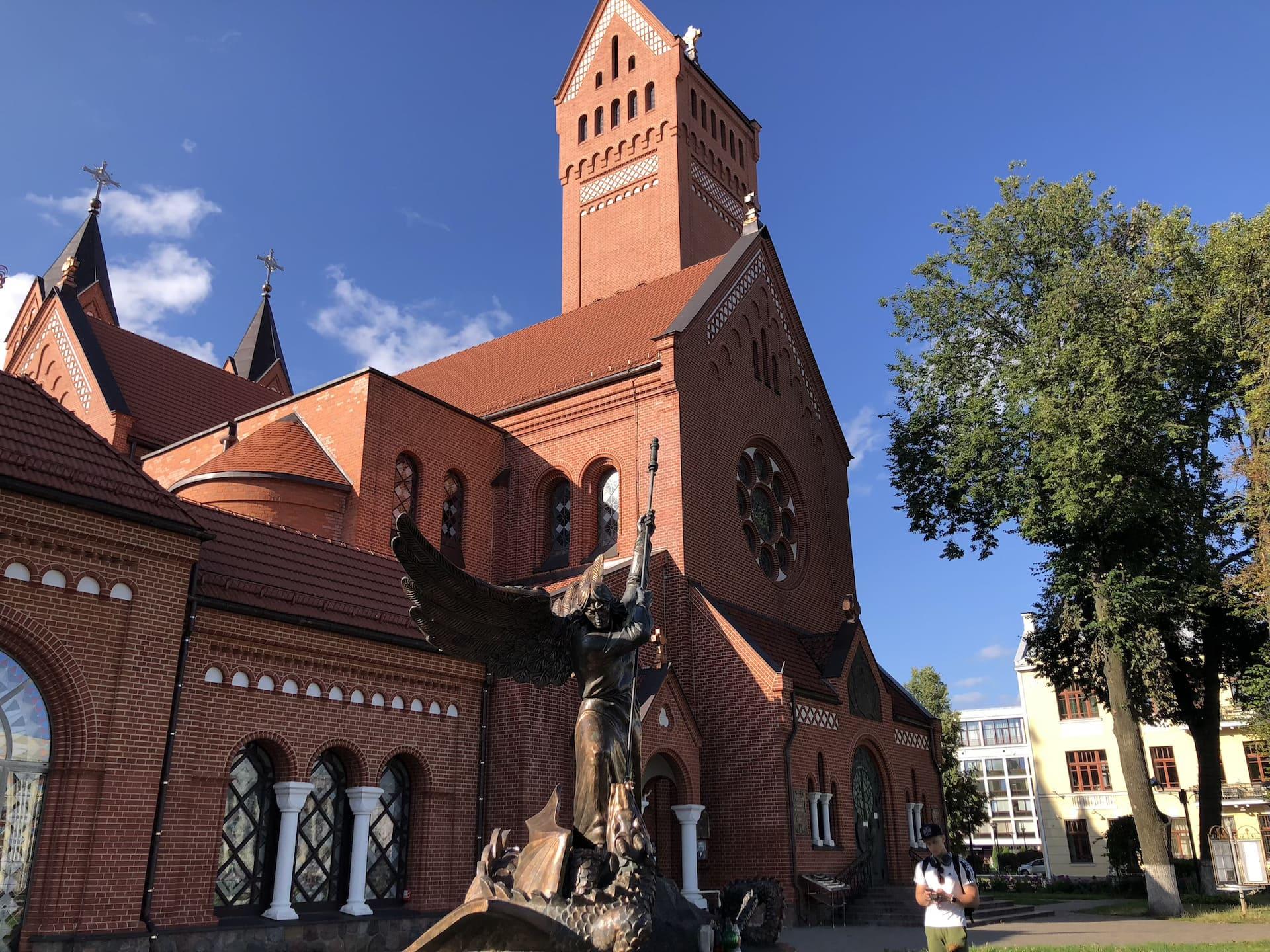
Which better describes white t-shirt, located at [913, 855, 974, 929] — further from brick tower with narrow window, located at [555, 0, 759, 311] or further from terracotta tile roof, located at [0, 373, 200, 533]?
brick tower with narrow window, located at [555, 0, 759, 311]

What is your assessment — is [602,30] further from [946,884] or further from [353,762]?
[946,884]

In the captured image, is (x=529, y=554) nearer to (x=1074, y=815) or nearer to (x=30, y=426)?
(x=30, y=426)

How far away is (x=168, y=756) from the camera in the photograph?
36.9 feet

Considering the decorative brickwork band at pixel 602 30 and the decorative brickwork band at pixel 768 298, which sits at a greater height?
the decorative brickwork band at pixel 602 30

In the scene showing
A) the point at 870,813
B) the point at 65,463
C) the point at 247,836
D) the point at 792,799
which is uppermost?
the point at 65,463

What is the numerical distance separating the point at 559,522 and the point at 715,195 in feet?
50.4

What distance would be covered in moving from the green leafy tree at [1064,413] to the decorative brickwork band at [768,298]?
2.34 metres

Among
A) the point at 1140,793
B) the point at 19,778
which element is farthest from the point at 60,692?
the point at 1140,793

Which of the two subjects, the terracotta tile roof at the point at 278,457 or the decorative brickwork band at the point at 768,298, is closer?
the terracotta tile roof at the point at 278,457

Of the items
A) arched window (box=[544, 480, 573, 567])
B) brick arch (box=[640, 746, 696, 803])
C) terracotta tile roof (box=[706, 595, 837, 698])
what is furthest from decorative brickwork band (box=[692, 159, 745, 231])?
brick arch (box=[640, 746, 696, 803])

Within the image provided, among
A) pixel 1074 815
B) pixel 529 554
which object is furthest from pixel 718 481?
pixel 1074 815

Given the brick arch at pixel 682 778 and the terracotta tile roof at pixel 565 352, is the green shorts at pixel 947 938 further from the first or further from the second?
the terracotta tile roof at pixel 565 352

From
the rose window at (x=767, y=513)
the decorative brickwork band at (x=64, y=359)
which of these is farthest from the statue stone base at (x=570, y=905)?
the decorative brickwork band at (x=64, y=359)

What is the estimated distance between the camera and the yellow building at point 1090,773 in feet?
144
